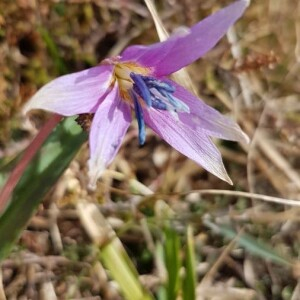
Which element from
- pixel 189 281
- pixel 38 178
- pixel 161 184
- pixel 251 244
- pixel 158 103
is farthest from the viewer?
pixel 161 184

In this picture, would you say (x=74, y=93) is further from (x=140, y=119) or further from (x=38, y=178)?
(x=38, y=178)

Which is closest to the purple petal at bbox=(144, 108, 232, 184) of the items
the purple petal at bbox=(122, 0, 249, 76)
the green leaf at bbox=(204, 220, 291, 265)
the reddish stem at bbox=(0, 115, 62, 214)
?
the purple petal at bbox=(122, 0, 249, 76)

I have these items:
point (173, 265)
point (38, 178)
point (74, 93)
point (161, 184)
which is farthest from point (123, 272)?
point (74, 93)

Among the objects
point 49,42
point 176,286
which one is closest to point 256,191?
point 176,286

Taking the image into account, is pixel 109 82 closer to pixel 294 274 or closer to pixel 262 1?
pixel 294 274

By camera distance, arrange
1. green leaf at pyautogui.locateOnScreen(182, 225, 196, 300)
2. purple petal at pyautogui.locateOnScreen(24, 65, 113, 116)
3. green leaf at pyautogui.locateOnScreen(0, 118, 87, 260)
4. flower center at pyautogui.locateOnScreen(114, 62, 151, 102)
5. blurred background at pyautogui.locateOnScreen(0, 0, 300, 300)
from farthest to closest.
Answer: blurred background at pyautogui.locateOnScreen(0, 0, 300, 300), green leaf at pyautogui.locateOnScreen(182, 225, 196, 300), green leaf at pyautogui.locateOnScreen(0, 118, 87, 260), flower center at pyautogui.locateOnScreen(114, 62, 151, 102), purple petal at pyautogui.locateOnScreen(24, 65, 113, 116)

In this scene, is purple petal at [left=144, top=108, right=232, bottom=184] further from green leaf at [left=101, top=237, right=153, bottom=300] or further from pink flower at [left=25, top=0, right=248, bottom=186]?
green leaf at [left=101, top=237, right=153, bottom=300]
